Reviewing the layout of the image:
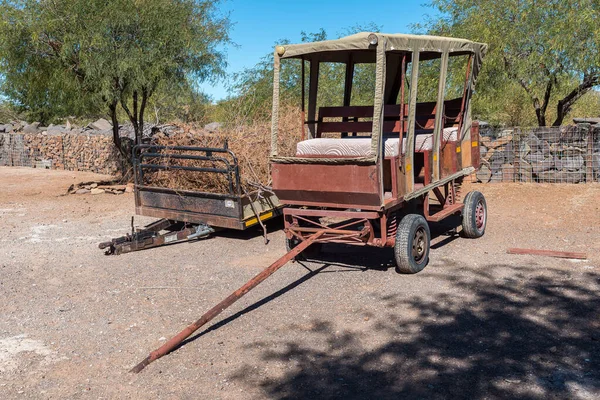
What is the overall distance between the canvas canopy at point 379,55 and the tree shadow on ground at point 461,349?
70.9 inches

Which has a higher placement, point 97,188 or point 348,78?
point 348,78

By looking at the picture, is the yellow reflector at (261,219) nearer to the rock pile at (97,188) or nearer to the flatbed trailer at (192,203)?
the flatbed trailer at (192,203)

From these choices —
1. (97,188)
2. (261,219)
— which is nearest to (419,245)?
(261,219)

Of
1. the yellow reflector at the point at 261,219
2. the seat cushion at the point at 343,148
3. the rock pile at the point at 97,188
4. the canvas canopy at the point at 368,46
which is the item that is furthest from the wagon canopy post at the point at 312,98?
the rock pile at the point at 97,188

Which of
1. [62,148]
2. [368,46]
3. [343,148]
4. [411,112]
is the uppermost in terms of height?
[368,46]

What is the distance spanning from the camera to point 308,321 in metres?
5.84

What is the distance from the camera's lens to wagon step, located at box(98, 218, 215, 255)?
8.51m

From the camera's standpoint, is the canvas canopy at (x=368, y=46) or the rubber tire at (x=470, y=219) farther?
the rubber tire at (x=470, y=219)

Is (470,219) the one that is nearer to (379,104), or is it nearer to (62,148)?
(379,104)

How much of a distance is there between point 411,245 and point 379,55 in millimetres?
2191

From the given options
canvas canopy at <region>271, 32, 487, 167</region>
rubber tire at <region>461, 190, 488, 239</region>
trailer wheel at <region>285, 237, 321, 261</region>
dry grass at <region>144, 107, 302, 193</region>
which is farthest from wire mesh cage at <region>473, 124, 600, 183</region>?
trailer wheel at <region>285, 237, 321, 261</region>

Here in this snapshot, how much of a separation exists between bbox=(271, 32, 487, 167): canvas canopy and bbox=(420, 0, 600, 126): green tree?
16.8 ft

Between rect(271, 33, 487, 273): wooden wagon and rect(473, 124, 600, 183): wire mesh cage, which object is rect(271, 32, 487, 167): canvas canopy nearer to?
rect(271, 33, 487, 273): wooden wagon

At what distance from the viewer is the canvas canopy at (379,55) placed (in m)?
6.48
